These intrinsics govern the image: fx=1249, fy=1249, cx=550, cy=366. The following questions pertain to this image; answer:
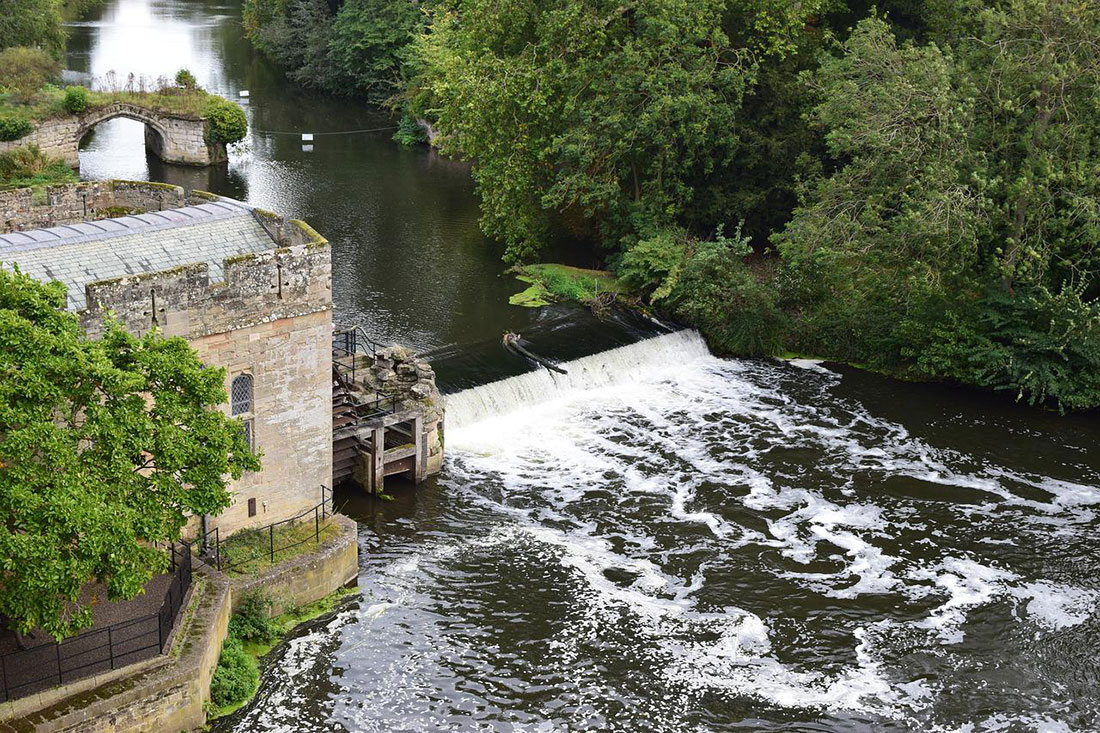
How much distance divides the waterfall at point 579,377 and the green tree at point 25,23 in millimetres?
49716

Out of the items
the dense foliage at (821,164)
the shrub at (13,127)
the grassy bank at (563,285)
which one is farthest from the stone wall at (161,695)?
the shrub at (13,127)

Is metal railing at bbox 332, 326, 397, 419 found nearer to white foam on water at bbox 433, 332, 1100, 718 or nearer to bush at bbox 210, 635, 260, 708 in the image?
white foam on water at bbox 433, 332, 1100, 718

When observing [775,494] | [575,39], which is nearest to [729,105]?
[575,39]

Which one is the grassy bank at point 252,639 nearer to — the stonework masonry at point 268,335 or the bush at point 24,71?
the stonework masonry at point 268,335

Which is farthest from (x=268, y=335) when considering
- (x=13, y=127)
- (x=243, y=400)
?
(x=13, y=127)

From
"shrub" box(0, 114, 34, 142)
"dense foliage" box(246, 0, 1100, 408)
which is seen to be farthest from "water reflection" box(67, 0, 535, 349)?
"dense foliage" box(246, 0, 1100, 408)

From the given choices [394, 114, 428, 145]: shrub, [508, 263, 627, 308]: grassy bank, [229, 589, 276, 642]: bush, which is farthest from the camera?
[394, 114, 428, 145]: shrub

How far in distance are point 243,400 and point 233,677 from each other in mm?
6102

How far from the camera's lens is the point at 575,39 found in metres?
47.9

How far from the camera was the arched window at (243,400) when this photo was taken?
26875 mm

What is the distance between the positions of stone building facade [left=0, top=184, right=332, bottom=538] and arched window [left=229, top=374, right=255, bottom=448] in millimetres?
24

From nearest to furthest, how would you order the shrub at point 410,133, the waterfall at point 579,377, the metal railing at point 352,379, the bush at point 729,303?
the metal railing at point 352,379
the waterfall at point 579,377
the bush at point 729,303
the shrub at point 410,133

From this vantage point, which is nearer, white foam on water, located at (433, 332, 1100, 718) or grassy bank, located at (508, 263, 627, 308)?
white foam on water, located at (433, 332, 1100, 718)

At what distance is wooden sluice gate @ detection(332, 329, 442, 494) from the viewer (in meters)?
32.6
